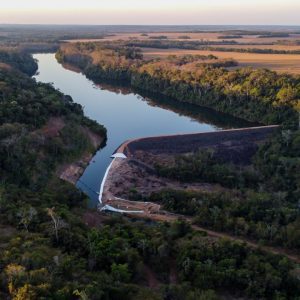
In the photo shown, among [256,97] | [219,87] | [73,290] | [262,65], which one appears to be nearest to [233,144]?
[256,97]

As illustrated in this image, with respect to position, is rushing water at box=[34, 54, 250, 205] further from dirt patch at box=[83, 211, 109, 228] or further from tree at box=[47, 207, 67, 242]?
tree at box=[47, 207, 67, 242]

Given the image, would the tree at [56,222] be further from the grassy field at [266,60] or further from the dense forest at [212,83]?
the grassy field at [266,60]

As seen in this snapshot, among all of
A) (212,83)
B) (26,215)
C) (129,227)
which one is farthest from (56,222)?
(212,83)

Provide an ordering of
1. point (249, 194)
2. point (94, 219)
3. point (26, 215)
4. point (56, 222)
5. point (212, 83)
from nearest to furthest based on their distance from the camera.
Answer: point (56, 222) → point (26, 215) → point (94, 219) → point (249, 194) → point (212, 83)

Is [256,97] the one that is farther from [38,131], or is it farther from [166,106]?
[38,131]

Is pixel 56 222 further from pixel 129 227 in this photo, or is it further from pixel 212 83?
pixel 212 83
